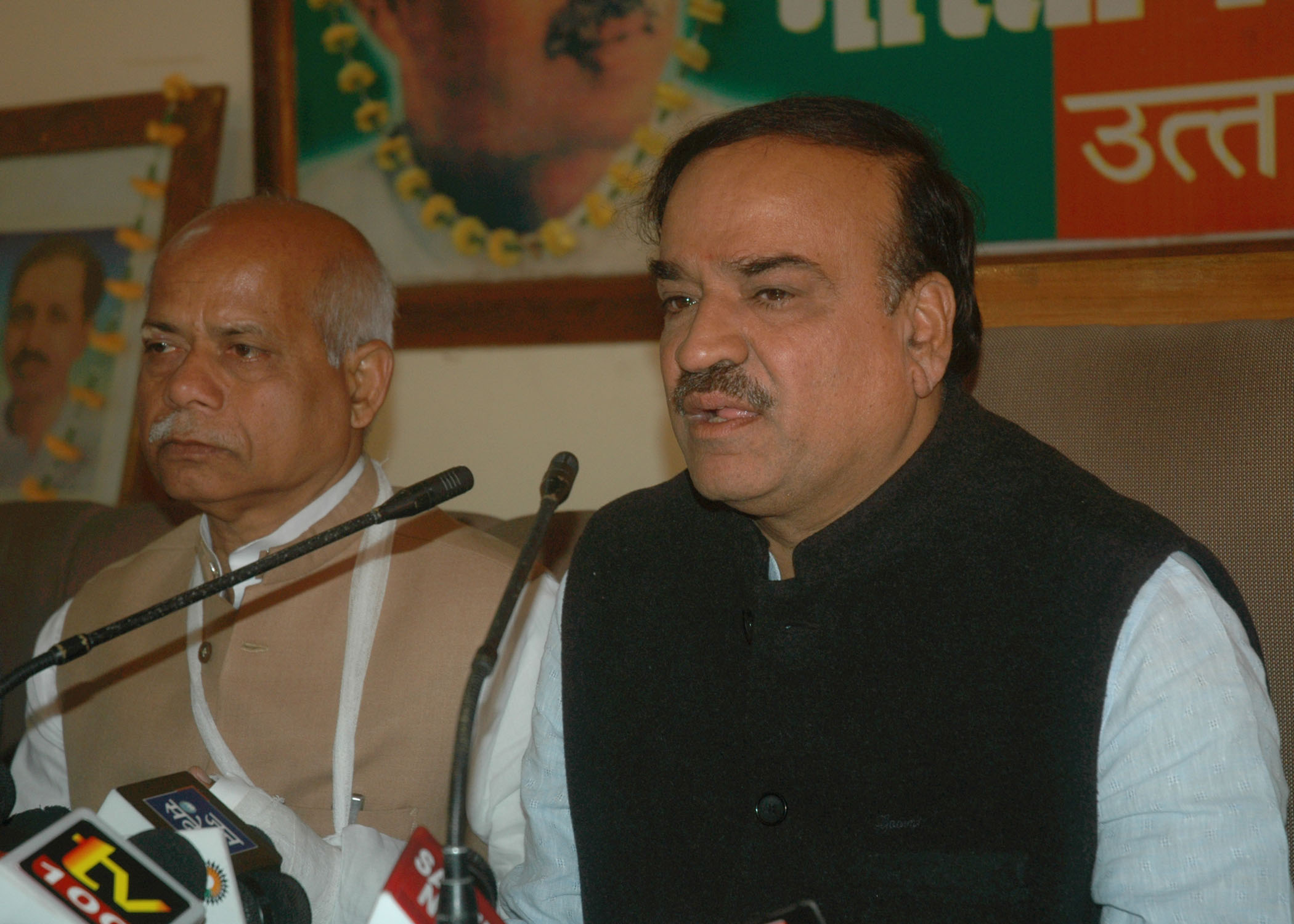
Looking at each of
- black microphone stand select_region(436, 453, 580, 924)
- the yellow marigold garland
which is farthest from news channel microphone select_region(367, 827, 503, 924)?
the yellow marigold garland

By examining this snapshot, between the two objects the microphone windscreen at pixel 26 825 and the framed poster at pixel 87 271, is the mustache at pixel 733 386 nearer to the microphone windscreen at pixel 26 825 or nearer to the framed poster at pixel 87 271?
the microphone windscreen at pixel 26 825

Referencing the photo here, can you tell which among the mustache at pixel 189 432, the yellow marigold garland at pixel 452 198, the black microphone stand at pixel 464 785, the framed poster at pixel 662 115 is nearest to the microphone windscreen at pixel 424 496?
the black microphone stand at pixel 464 785

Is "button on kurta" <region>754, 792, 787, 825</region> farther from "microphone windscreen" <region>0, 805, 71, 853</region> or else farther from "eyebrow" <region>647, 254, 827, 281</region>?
"microphone windscreen" <region>0, 805, 71, 853</region>

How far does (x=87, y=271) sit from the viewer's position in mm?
2906

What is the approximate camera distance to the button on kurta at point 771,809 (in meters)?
1.33

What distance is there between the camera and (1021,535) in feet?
4.38

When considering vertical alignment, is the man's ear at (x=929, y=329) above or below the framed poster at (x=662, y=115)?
below

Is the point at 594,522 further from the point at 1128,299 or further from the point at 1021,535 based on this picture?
the point at 1128,299

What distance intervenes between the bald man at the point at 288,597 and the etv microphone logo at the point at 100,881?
0.73 meters

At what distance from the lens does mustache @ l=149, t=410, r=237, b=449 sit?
68.6 inches

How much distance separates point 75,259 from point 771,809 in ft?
7.84

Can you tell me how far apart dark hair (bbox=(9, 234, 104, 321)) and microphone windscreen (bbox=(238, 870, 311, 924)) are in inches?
85.0

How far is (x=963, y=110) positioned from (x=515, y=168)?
930mm

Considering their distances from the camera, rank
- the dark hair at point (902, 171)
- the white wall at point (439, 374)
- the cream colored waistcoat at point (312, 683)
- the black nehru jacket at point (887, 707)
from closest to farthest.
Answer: the black nehru jacket at point (887, 707) → the dark hair at point (902, 171) → the cream colored waistcoat at point (312, 683) → the white wall at point (439, 374)
